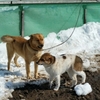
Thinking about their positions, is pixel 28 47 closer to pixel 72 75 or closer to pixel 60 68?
pixel 60 68

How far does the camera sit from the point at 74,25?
37.4 feet

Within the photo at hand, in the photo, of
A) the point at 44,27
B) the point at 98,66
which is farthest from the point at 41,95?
the point at 44,27

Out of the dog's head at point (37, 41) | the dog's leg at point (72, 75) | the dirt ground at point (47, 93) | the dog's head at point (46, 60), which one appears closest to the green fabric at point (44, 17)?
the dog's head at point (37, 41)

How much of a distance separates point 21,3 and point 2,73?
9.84 feet

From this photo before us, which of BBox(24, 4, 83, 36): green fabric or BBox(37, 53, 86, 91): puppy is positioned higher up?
BBox(24, 4, 83, 36): green fabric

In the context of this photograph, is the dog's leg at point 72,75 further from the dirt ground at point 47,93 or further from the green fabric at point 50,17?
the green fabric at point 50,17

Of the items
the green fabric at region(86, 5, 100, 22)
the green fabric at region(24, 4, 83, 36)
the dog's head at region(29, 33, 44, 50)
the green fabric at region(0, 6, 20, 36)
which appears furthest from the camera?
the green fabric at region(86, 5, 100, 22)

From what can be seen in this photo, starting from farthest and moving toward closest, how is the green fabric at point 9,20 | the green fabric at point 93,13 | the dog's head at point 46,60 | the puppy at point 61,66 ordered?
the green fabric at point 93,13, the green fabric at point 9,20, the puppy at point 61,66, the dog's head at point 46,60

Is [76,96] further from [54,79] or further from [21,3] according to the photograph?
[21,3]

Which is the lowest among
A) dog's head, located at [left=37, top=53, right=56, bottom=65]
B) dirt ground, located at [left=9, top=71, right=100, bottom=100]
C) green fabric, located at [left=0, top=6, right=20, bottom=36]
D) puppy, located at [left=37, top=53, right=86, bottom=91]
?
dirt ground, located at [left=9, top=71, right=100, bottom=100]

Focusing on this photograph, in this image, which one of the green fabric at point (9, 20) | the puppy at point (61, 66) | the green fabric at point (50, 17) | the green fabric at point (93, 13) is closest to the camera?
the puppy at point (61, 66)

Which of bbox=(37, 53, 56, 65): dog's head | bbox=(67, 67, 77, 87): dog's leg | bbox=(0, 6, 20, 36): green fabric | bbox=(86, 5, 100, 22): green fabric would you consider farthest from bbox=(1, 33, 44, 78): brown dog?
bbox=(86, 5, 100, 22): green fabric

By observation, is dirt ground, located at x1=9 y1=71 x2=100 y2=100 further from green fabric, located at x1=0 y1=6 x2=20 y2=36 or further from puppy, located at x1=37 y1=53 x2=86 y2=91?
green fabric, located at x1=0 y1=6 x2=20 y2=36

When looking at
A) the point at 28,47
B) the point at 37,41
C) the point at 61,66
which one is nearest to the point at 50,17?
the point at 28,47
